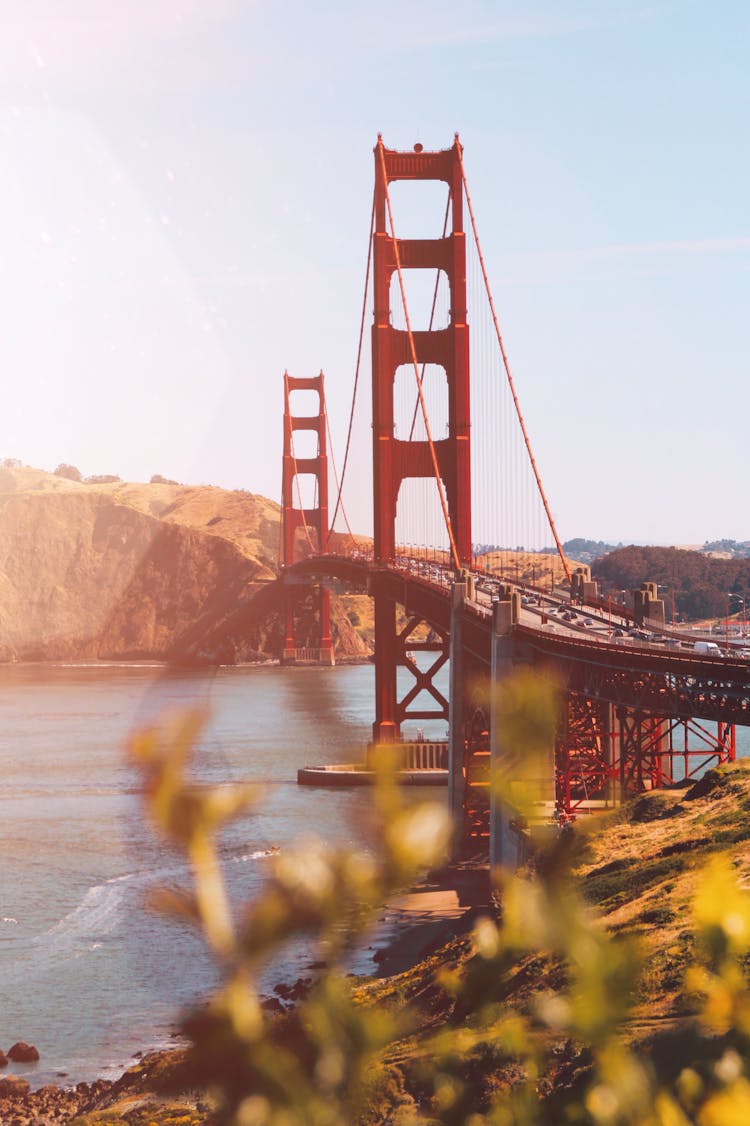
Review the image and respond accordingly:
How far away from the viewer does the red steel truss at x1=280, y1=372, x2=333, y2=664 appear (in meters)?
150

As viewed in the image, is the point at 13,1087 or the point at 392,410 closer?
the point at 13,1087

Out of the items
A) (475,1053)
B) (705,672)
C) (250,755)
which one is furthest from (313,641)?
(475,1053)

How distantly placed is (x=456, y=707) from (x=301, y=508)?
95800mm

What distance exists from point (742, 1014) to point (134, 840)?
53982 millimetres

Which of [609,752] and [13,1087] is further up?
[609,752]

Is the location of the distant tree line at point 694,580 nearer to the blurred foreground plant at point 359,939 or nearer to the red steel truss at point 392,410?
the red steel truss at point 392,410

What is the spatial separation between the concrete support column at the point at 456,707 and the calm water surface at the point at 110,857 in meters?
3.62

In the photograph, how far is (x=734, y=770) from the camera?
4025 centimetres

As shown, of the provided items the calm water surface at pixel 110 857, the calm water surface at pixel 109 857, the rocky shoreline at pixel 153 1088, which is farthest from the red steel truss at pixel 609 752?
the calm water surface at pixel 109 857

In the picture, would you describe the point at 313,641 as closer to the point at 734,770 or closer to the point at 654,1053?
the point at 734,770

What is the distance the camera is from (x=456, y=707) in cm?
5491

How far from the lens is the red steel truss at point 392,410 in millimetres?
70188

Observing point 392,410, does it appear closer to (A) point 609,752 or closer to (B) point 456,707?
(B) point 456,707

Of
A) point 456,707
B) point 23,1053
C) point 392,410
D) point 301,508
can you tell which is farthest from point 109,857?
point 301,508
